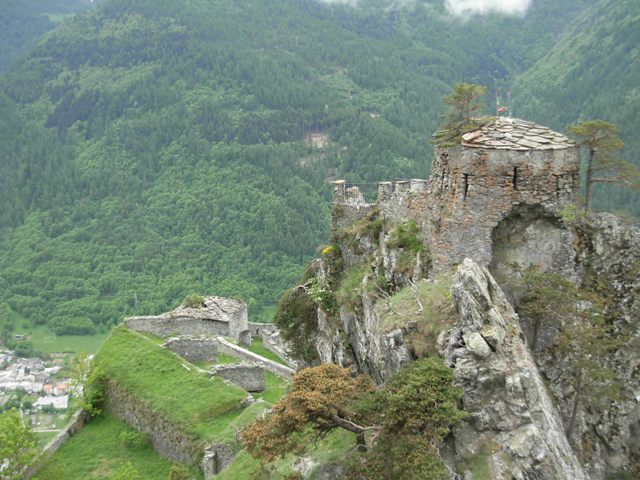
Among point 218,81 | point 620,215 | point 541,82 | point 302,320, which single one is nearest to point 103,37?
point 218,81

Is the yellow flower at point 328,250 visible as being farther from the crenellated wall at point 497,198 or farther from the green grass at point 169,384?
the crenellated wall at point 497,198

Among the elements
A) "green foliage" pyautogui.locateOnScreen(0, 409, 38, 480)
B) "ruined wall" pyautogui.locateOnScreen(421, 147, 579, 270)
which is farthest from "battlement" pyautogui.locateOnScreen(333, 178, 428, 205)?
"green foliage" pyautogui.locateOnScreen(0, 409, 38, 480)

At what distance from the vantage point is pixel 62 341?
8975cm

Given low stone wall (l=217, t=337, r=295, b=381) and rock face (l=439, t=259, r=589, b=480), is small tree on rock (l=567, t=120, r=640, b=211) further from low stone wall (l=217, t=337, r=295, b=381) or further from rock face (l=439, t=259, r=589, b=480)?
low stone wall (l=217, t=337, r=295, b=381)

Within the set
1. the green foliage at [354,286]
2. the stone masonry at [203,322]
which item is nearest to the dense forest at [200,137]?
the stone masonry at [203,322]

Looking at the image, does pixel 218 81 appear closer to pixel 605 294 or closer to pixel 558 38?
pixel 558 38

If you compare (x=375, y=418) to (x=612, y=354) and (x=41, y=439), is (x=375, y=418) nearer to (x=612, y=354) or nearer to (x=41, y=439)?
Answer: (x=612, y=354)

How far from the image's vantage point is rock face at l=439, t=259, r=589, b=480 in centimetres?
1456

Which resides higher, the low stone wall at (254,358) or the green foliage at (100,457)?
the low stone wall at (254,358)

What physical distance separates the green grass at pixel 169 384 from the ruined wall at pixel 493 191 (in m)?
12.2

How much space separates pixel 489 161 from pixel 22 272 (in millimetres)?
102119

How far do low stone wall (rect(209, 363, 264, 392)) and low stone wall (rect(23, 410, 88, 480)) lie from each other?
6.27 m

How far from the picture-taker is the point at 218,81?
138250mm

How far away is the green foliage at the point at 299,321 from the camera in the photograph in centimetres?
2816
